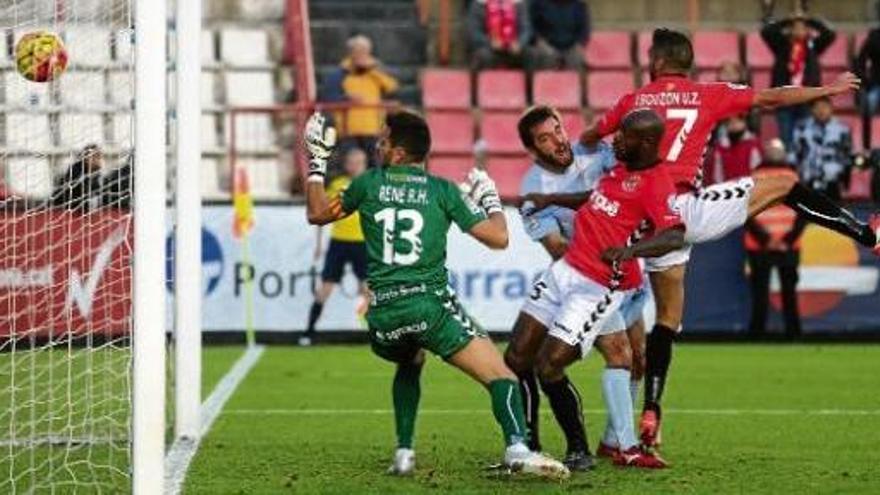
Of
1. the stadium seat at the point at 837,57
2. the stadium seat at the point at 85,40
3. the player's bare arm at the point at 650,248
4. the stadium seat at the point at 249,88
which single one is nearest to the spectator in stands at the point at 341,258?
the stadium seat at the point at 249,88

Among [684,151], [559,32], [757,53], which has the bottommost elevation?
[684,151]

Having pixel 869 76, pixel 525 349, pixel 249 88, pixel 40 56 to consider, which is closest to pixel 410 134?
pixel 525 349

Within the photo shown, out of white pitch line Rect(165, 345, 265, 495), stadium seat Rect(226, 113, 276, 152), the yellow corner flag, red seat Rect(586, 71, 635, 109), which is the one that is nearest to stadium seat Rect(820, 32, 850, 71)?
red seat Rect(586, 71, 635, 109)

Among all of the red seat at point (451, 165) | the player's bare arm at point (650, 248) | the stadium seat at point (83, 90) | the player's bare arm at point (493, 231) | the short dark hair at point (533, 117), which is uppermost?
the stadium seat at point (83, 90)

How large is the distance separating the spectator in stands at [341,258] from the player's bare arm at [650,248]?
32.8 ft

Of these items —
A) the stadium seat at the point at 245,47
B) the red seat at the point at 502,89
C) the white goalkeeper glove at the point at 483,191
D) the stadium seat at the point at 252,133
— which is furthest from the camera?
the stadium seat at the point at 245,47

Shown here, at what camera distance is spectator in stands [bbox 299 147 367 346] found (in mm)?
20078

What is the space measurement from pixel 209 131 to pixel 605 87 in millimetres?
4693

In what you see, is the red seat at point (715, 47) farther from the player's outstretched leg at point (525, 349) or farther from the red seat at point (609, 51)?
the player's outstretched leg at point (525, 349)

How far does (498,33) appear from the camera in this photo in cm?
2433

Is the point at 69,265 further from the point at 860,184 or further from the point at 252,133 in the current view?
the point at 860,184

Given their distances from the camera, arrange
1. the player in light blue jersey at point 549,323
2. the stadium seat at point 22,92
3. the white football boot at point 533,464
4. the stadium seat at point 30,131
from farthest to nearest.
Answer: the stadium seat at point 30,131 < the stadium seat at point 22,92 < the player in light blue jersey at point 549,323 < the white football boot at point 533,464

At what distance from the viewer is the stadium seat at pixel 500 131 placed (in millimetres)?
24016

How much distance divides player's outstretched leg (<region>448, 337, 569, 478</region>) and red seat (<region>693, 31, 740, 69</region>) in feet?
52.0
